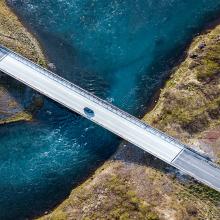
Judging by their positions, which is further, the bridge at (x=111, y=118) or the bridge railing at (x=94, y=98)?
the bridge railing at (x=94, y=98)

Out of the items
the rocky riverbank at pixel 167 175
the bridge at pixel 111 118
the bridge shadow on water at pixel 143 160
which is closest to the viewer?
the rocky riverbank at pixel 167 175

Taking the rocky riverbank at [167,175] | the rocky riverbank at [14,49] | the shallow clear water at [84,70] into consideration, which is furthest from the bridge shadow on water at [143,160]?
the rocky riverbank at [14,49]

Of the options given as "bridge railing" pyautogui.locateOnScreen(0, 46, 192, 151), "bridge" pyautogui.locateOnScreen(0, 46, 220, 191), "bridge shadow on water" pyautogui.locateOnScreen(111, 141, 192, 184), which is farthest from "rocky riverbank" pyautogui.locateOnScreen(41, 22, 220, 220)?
"bridge railing" pyautogui.locateOnScreen(0, 46, 192, 151)

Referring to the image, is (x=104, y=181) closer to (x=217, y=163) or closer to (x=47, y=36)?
(x=217, y=163)

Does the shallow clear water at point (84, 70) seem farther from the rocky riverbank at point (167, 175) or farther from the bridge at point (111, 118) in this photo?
the rocky riverbank at point (167, 175)

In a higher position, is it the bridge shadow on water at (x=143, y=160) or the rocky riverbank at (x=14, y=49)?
the bridge shadow on water at (x=143, y=160)

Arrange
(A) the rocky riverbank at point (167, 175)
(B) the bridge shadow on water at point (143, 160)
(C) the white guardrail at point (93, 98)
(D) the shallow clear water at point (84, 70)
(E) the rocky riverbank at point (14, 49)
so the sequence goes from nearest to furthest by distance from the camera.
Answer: (A) the rocky riverbank at point (167, 175)
(B) the bridge shadow on water at point (143, 160)
(D) the shallow clear water at point (84, 70)
(C) the white guardrail at point (93, 98)
(E) the rocky riverbank at point (14, 49)
